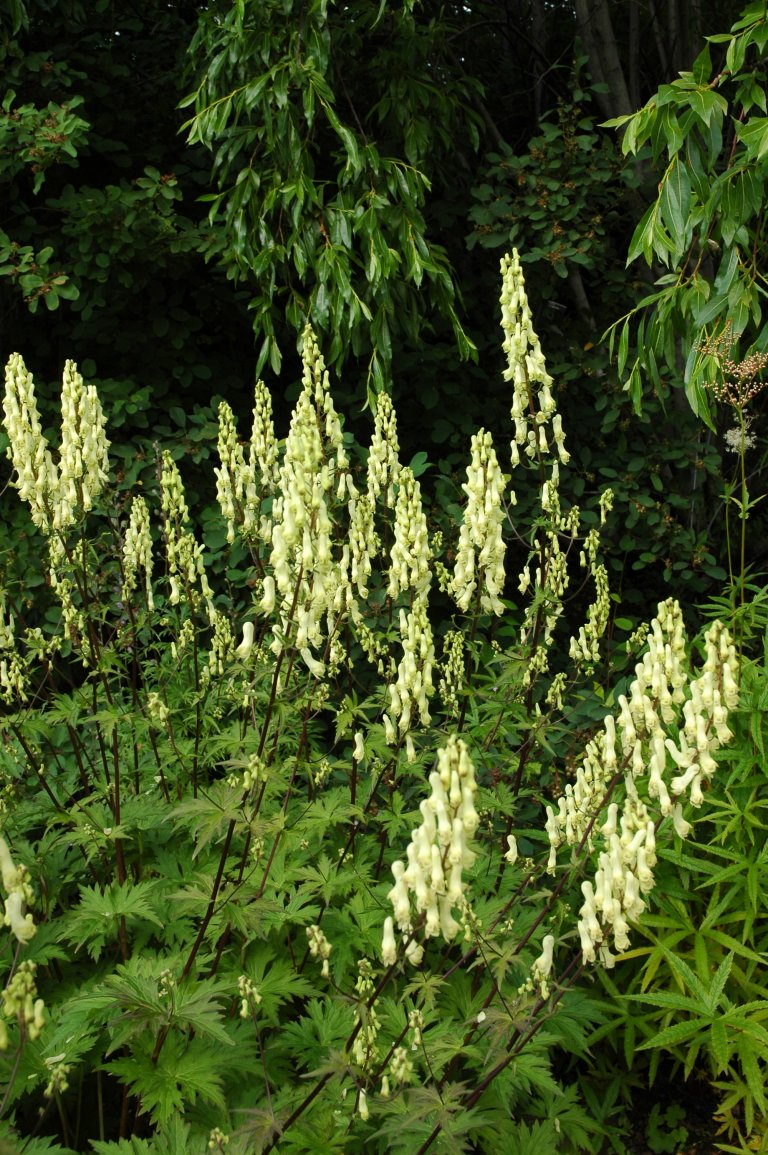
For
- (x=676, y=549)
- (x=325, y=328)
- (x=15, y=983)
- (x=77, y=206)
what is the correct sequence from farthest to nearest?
(x=676, y=549) < (x=77, y=206) < (x=325, y=328) < (x=15, y=983)

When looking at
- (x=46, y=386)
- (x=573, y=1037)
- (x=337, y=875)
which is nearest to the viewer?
(x=337, y=875)

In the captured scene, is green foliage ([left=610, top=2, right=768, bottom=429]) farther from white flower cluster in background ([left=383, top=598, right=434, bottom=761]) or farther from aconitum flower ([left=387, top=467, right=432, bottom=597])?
white flower cluster in background ([left=383, top=598, right=434, bottom=761])

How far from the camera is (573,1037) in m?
3.41

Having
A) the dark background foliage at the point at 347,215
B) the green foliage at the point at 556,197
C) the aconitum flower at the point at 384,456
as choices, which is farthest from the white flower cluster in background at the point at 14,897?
the green foliage at the point at 556,197

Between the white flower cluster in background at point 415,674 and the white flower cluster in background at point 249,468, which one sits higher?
the white flower cluster in background at point 249,468

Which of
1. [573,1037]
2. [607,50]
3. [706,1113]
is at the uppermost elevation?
[607,50]

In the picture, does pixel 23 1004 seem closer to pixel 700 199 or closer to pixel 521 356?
pixel 521 356

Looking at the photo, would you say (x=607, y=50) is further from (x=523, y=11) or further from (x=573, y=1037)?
(x=573, y=1037)

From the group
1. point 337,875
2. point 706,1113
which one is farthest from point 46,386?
point 706,1113

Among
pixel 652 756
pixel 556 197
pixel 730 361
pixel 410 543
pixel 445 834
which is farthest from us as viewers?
pixel 556 197

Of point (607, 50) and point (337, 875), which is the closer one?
point (337, 875)

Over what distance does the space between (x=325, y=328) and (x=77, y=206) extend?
183cm

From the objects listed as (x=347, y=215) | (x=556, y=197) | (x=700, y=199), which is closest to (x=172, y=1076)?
(x=700, y=199)

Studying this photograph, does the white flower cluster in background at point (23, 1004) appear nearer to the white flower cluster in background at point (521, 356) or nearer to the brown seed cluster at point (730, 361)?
the white flower cluster in background at point (521, 356)
